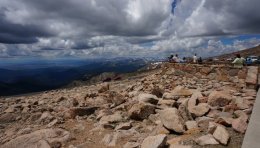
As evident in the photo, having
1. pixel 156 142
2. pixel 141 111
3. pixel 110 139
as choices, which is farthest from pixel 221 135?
pixel 141 111

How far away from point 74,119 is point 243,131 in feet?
27.8

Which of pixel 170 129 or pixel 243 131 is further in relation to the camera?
pixel 170 129

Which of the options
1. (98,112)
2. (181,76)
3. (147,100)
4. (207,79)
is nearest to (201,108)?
(147,100)

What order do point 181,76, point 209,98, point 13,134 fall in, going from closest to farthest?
point 209,98, point 13,134, point 181,76

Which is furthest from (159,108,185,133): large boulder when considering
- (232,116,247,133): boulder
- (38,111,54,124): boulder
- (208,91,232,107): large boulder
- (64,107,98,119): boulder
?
(38,111,54,124): boulder

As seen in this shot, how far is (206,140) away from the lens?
804 centimetres

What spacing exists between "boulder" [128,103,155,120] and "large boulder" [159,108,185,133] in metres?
2.16

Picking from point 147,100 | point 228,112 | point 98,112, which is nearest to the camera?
point 228,112

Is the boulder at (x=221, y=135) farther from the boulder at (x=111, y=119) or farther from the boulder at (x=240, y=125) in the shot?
the boulder at (x=111, y=119)

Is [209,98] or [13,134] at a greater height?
[209,98]

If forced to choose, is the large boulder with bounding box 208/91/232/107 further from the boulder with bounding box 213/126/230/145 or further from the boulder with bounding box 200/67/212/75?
the boulder with bounding box 200/67/212/75

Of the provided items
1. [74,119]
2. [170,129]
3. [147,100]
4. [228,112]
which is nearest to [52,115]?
[74,119]

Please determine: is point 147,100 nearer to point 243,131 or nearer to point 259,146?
point 243,131

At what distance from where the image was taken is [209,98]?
39.1 feet
